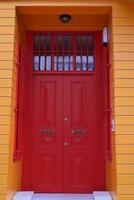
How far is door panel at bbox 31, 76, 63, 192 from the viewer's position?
521 cm

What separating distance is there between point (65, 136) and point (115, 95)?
4.50ft

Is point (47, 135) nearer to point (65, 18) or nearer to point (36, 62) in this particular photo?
point (36, 62)

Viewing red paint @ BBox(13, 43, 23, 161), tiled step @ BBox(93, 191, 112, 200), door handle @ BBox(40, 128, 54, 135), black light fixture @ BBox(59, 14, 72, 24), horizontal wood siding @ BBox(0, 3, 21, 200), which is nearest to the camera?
horizontal wood siding @ BBox(0, 3, 21, 200)

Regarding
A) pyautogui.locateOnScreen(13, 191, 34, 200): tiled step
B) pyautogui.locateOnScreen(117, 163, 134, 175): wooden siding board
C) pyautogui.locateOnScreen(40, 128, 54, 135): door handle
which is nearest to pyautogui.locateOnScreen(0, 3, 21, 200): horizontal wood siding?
pyautogui.locateOnScreen(13, 191, 34, 200): tiled step

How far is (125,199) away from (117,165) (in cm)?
47

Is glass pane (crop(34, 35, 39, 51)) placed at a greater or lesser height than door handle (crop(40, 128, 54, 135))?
greater

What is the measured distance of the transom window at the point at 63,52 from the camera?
5.55m

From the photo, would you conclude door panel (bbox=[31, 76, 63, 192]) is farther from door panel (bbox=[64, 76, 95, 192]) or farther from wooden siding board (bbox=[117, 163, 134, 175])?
wooden siding board (bbox=[117, 163, 134, 175])

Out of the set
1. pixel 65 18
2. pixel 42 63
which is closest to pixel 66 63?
pixel 42 63

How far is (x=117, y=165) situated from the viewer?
Result: 14.0ft

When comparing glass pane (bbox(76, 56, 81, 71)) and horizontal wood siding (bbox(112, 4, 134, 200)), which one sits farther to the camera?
glass pane (bbox(76, 56, 81, 71))

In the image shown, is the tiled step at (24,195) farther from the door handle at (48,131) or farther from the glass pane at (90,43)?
the glass pane at (90,43)

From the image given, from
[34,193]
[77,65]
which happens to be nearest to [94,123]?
[77,65]

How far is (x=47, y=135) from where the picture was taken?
535cm
